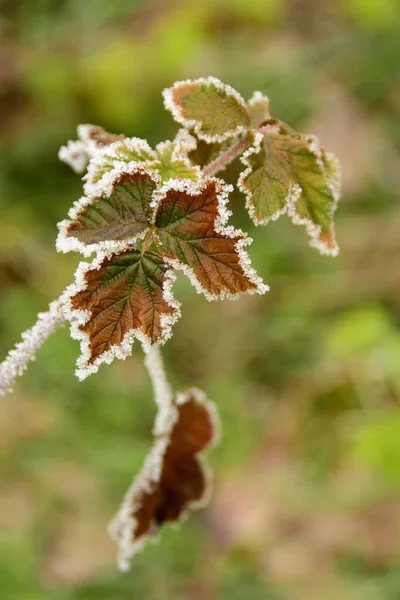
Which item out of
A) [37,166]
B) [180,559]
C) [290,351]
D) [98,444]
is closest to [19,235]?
[37,166]

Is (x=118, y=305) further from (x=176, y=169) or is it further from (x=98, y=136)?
(x=98, y=136)

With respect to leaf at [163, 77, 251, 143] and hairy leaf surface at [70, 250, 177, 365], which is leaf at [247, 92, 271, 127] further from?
hairy leaf surface at [70, 250, 177, 365]

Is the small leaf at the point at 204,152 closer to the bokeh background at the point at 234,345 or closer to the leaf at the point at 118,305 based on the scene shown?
the leaf at the point at 118,305

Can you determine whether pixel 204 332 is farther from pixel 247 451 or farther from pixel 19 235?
pixel 19 235

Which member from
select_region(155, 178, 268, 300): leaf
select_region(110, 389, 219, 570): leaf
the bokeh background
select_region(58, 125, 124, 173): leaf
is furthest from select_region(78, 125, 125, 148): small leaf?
the bokeh background

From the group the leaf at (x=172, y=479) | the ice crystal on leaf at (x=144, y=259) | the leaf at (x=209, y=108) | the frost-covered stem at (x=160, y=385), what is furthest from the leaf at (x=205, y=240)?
the leaf at (x=172, y=479)
